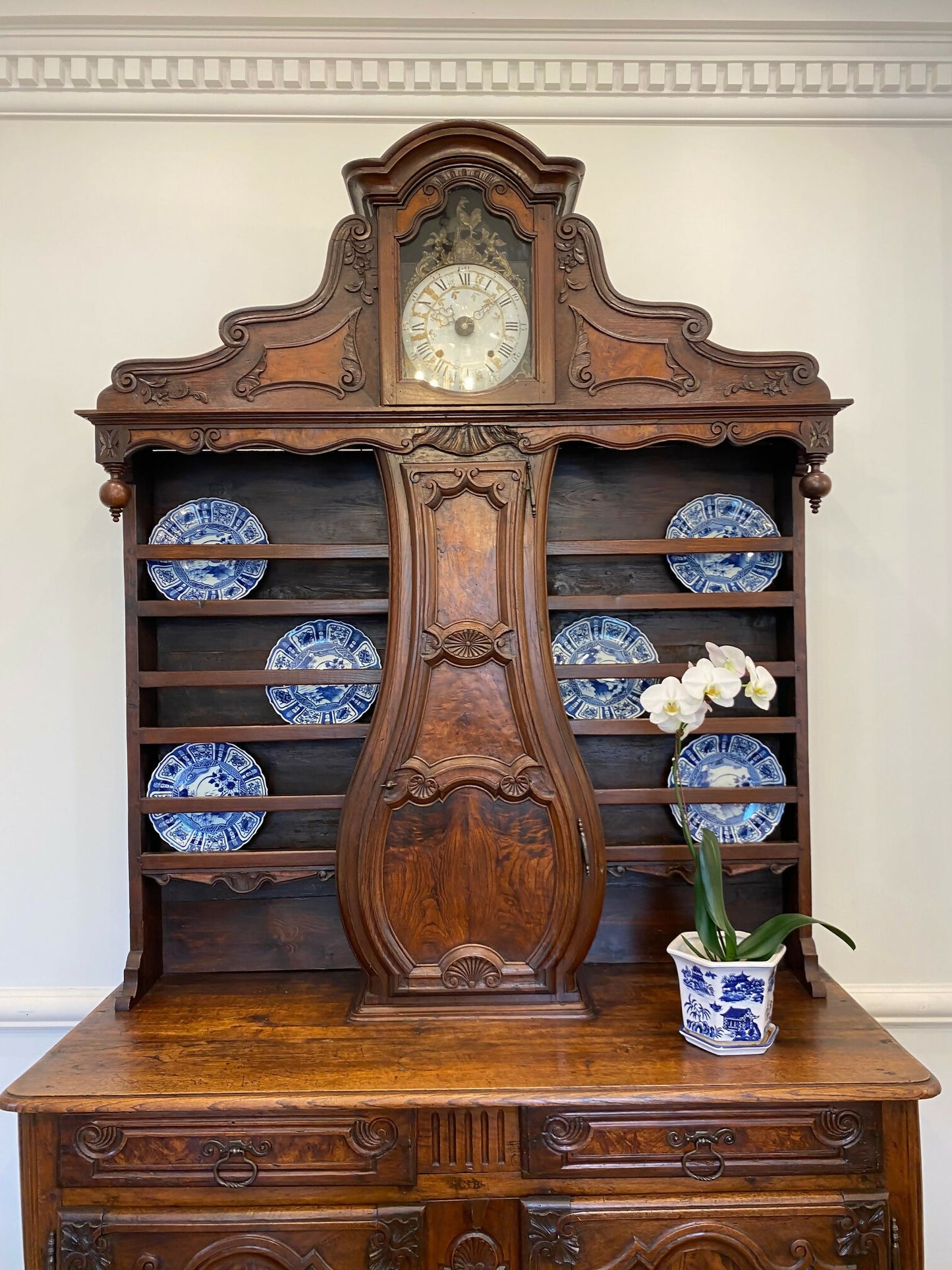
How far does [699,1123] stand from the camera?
5.46 feet

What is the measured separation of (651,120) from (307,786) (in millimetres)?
1861

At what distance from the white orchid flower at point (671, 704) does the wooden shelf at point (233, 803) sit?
0.68 metres

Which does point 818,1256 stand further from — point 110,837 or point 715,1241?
point 110,837

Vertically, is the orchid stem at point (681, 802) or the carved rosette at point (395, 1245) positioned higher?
the orchid stem at point (681, 802)

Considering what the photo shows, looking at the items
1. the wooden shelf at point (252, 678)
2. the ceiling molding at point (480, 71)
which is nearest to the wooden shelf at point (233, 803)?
the wooden shelf at point (252, 678)

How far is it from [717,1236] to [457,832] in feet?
2.74

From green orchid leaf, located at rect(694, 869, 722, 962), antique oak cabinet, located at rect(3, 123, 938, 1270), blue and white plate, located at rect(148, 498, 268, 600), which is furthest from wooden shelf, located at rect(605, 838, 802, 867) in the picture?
blue and white plate, located at rect(148, 498, 268, 600)

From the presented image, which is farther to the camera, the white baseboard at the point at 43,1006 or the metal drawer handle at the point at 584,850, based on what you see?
the white baseboard at the point at 43,1006

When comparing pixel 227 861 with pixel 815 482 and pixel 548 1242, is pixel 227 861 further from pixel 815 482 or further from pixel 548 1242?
pixel 815 482

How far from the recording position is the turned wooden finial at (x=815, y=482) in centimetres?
199

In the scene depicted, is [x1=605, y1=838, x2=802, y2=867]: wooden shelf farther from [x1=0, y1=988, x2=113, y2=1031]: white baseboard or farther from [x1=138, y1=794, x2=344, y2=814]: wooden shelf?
[x1=0, y1=988, x2=113, y2=1031]: white baseboard

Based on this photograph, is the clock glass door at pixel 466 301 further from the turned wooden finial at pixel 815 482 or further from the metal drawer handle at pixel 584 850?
the metal drawer handle at pixel 584 850

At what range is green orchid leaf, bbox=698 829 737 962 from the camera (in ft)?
5.92

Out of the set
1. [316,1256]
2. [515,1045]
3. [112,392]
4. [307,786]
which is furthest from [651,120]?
[316,1256]
